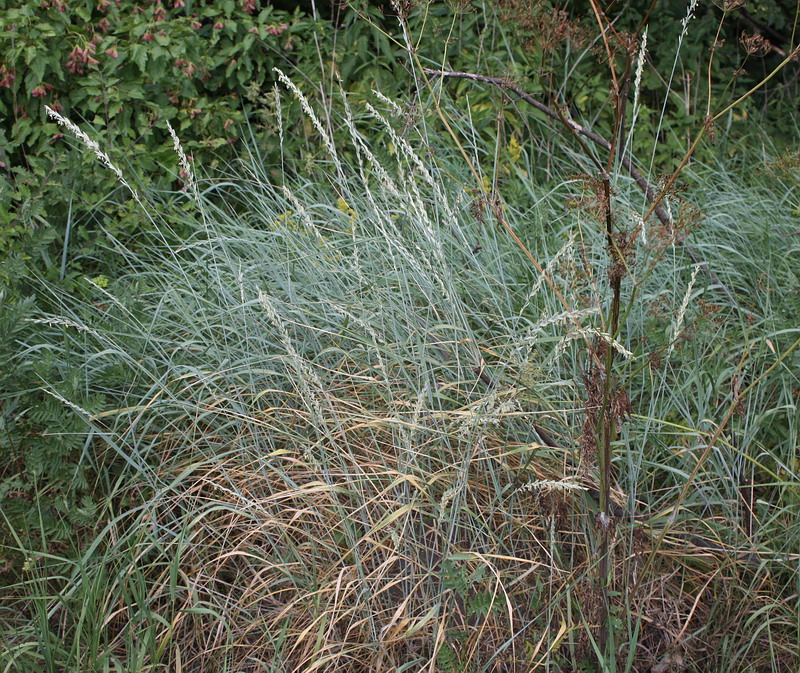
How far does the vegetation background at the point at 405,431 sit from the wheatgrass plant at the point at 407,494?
0.6 inches

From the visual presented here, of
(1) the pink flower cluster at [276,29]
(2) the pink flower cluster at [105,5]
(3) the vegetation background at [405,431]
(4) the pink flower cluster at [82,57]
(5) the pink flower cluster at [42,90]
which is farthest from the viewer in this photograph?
(1) the pink flower cluster at [276,29]

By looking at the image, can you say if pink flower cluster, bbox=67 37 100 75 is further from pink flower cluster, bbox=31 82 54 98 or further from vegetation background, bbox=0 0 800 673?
pink flower cluster, bbox=31 82 54 98

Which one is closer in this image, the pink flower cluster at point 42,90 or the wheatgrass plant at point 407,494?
the wheatgrass plant at point 407,494

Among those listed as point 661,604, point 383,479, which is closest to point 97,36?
point 383,479

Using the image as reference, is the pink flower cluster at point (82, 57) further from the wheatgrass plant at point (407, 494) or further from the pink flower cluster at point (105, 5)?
the wheatgrass plant at point (407, 494)

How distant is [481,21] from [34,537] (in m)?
3.99

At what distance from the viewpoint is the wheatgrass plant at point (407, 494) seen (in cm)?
222

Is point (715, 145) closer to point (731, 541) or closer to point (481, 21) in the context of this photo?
point (481, 21)

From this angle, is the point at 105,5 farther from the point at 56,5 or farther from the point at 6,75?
the point at 6,75

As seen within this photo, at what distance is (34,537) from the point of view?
8.57ft

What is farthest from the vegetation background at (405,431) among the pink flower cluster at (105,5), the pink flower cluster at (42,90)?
the pink flower cluster at (105,5)

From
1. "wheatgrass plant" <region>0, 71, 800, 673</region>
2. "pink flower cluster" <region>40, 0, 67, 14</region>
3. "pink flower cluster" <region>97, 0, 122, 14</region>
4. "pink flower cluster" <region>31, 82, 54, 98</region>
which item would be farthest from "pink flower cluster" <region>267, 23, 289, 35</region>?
"wheatgrass plant" <region>0, 71, 800, 673</region>

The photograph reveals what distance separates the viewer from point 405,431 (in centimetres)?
250

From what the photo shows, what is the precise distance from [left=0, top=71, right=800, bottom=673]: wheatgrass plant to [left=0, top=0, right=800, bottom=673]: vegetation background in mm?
16
